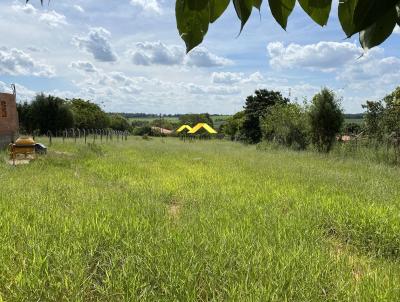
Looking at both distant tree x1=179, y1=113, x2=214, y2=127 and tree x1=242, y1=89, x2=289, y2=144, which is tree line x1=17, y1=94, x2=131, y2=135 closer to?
tree x1=242, y1=89, x2=289, y2=144

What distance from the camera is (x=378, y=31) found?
25.7 inches

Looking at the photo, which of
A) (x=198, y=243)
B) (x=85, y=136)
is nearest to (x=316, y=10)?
(x=198, y=243)

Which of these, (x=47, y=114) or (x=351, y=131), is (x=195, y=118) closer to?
(x=47, y=114)

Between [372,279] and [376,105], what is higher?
[376,105]

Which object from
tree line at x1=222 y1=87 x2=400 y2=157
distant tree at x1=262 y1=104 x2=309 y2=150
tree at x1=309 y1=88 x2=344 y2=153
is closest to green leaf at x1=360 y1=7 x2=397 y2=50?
tree line at x1=222 y1=87 x2=400 y2=157

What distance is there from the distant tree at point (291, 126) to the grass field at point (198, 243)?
19.4 metres

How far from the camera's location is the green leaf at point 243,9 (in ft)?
2.48

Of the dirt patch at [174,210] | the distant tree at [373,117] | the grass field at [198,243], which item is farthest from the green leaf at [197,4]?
the distant tree at [373,117]

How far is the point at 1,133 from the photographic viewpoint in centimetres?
2266

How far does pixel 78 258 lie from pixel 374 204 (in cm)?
514

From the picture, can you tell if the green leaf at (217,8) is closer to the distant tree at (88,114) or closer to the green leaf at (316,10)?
the green leaf at (316,10)

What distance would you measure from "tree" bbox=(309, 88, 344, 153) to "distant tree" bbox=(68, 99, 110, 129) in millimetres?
44956

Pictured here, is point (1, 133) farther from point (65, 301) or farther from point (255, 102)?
point (255, 102)

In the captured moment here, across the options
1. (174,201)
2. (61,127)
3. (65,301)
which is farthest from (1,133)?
(61,127)
